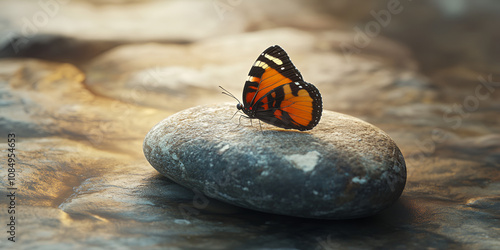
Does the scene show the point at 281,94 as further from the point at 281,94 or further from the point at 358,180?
the point at 358,180

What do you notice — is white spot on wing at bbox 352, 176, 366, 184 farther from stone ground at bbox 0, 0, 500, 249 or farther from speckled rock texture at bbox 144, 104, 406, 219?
stone ground at bbox 0, 0, 500, 249

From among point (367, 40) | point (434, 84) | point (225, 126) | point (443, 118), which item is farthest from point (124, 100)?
point (367, 40)

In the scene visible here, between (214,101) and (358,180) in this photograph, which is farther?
(214,101)

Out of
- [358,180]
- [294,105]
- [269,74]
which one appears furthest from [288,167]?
[269,74]

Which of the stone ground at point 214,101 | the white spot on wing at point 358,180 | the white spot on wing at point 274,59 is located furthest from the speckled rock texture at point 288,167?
the white spot on wing at point 274,59

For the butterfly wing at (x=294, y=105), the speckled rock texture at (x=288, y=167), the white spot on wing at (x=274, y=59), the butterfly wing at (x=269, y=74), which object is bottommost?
the speckled rock texture at (x=288, y=167)

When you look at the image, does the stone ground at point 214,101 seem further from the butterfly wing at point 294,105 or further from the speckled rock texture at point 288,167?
the butterfly wing at point 294,105

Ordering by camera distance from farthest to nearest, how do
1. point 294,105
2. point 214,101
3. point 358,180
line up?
point 214,101 < point 294,105 < point 358,180
